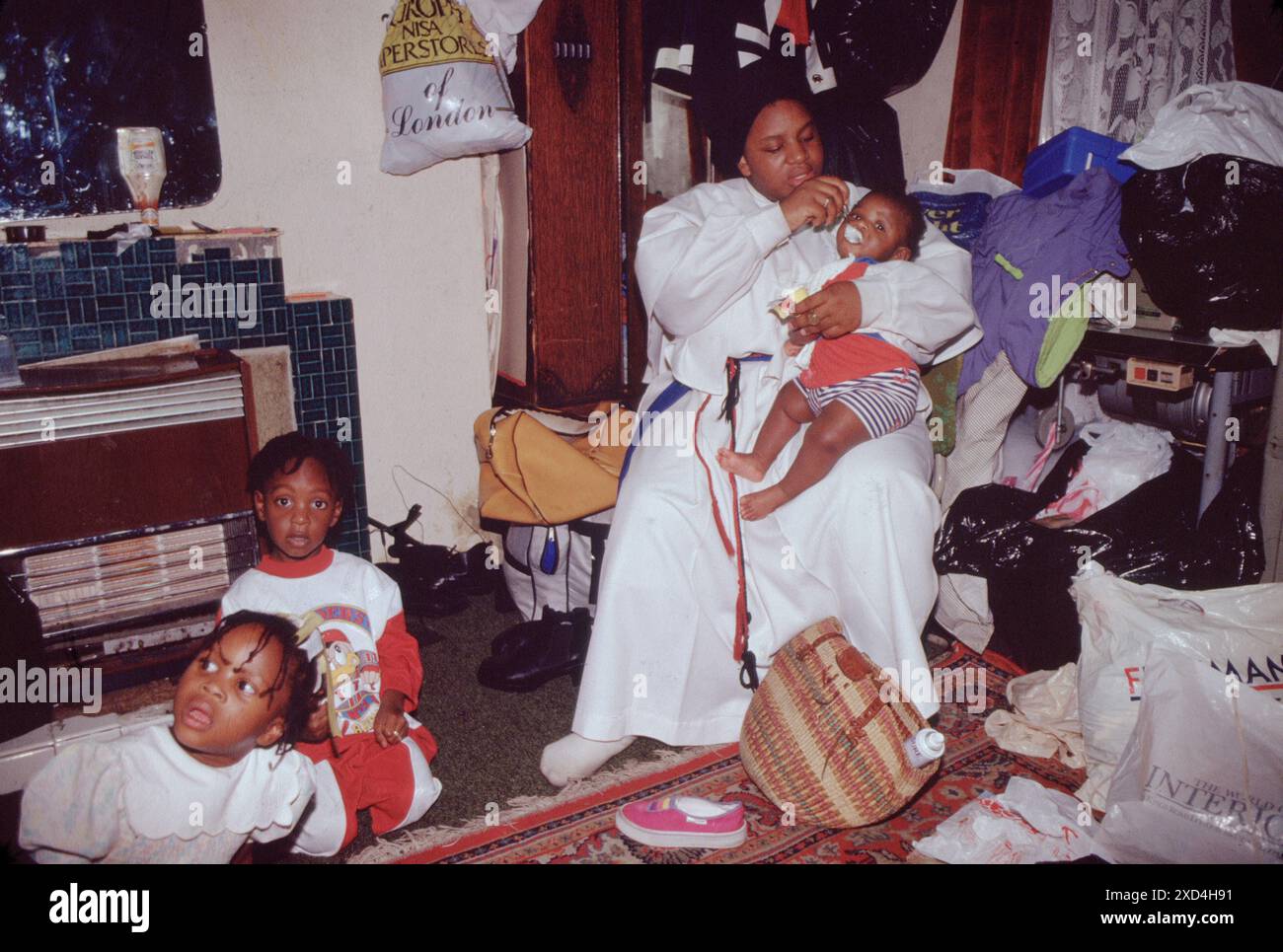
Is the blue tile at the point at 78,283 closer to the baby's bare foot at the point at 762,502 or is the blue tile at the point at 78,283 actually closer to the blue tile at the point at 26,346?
the blue tile at the point at 26,346

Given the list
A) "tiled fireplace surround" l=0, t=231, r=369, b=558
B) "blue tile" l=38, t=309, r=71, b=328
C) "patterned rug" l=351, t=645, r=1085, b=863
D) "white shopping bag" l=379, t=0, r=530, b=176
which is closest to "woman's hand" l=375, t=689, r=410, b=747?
"patterned rug" l=351, t=645, r=1085, b=863

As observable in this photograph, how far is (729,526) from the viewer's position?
7.14ft

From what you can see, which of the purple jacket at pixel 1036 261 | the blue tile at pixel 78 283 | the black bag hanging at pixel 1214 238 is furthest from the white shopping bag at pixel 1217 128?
the blue tile at pixel 78 283

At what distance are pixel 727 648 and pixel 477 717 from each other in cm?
72

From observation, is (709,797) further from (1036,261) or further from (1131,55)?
(1131,55)

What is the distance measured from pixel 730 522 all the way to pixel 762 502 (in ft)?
0.32

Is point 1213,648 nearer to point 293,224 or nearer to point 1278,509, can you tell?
point 1278,509

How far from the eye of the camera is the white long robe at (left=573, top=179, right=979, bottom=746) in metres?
2.10

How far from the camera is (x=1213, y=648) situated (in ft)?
6.45

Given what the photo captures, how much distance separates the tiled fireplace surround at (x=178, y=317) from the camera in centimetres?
246

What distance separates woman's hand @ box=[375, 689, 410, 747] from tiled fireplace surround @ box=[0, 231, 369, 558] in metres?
1.27

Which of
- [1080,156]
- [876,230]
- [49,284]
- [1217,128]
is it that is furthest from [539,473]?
[1217,128]

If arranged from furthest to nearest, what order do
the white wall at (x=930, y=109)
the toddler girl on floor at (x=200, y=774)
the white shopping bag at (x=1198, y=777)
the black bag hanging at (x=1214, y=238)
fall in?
the white wall at (x=930, y=109), the black bag hanging at (x=1214, y=238), the white shopping bag at (x=1198, y=777), the toddler girl on floor at (x=200, y=774)

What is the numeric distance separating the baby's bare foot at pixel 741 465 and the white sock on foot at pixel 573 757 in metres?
0.70
